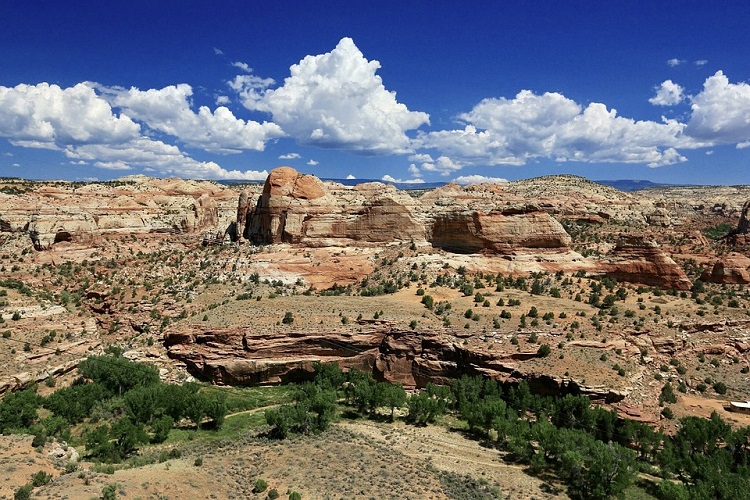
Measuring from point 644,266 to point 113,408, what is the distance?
143ft

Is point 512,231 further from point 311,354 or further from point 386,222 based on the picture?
point 311,354

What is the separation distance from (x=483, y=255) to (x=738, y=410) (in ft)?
77.9

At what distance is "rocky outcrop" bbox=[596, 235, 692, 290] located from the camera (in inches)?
1586

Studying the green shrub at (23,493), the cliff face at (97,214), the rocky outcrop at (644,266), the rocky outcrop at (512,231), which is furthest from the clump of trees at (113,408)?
the rocky outcrop at (644,266)

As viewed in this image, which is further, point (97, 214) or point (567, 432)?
point (97, 214)

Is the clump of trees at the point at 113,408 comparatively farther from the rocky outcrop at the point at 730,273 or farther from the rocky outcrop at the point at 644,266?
the rocky outcrop at the point at 730,273

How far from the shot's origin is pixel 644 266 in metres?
41.3

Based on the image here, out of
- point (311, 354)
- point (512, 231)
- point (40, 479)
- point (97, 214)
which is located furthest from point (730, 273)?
point (97, 214)

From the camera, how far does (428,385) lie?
30.5 m

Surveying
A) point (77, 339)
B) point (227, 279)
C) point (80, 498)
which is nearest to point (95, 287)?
point (77, 339)

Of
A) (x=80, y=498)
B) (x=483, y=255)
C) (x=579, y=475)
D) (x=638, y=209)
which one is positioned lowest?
(x=579, y=475)

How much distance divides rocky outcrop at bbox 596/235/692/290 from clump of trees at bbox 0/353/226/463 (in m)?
36.4

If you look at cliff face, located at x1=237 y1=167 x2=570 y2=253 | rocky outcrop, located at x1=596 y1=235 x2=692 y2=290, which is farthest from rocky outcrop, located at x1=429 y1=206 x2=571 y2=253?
rocky outcrop, located at x1=596 y1=235 x2=692 y2=290

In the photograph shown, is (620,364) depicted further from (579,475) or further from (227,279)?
(227,279)
